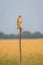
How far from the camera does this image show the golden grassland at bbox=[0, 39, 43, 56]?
1685 millimetres

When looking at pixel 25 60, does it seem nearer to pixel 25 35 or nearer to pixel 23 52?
pixel 23 52

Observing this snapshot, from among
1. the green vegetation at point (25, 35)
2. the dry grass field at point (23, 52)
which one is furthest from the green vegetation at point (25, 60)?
the green vegetation at point (25, 35)

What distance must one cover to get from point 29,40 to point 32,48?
8 centimetres

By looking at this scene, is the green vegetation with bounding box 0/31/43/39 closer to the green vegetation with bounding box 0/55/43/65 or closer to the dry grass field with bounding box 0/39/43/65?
the dry grass field with bounding box 0/39/43/65

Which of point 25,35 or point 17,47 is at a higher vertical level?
point 25,35

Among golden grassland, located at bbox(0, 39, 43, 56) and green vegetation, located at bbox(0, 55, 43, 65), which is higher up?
golden grassland, located at bbox(0, 39, 43, 56)

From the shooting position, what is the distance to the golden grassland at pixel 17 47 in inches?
66.3

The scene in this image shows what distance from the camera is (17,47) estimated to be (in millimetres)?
1689

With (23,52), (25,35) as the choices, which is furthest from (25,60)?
(25,35)

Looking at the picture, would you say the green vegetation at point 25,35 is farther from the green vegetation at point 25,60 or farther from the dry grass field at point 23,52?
the green vegetation at point 25,60

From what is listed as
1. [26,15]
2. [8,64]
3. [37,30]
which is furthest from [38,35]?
[8,64]

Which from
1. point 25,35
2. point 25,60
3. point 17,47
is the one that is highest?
point 25,35

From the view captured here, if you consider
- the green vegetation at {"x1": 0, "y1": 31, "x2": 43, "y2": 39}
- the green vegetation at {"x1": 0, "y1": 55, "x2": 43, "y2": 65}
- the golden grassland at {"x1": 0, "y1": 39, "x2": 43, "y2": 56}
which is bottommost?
the green vegetation at {"x1": 0, "y1": 55, "x2": 43, "y2": 65}

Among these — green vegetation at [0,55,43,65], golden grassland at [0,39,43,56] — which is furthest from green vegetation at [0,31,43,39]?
green vegetation at [0,55,43,65]
